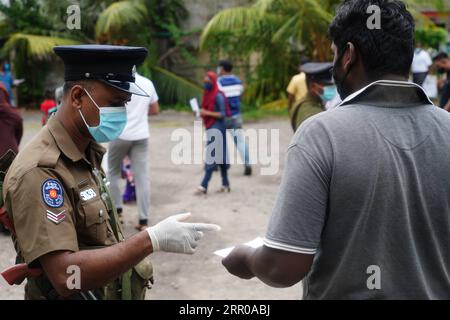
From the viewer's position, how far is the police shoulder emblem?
1.91 m

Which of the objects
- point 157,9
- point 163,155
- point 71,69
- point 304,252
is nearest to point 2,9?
point 157,9

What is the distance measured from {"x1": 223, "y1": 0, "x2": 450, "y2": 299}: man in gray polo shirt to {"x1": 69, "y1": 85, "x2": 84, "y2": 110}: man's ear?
965 millimetres

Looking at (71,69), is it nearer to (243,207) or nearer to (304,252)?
(304,252)

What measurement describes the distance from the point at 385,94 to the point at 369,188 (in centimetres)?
28

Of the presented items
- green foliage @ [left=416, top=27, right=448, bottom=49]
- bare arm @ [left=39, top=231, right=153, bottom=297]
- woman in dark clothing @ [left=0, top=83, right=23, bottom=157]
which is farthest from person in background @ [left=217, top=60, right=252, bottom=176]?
green foliage @ [left=416, top=27, right=448, bottom=49]

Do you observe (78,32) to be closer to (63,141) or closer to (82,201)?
(63,141)

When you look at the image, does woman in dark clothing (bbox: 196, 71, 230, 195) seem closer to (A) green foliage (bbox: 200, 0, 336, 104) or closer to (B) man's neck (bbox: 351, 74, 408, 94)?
(A) green foliage (bbox: 200, 0, 336, 104)

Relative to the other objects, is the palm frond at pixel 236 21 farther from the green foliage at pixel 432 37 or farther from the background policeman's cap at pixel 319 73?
the background policeman's cap at pixel 319 73

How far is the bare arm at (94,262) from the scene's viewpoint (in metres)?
1.91

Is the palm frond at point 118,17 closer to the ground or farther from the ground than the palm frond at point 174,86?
farther from the ground

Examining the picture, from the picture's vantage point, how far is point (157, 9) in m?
16.8

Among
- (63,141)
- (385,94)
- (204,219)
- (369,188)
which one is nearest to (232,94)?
(204,219)

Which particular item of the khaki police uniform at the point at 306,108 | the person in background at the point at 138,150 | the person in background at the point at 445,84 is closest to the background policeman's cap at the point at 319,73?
the khaki police uniform at the point at 306,108
